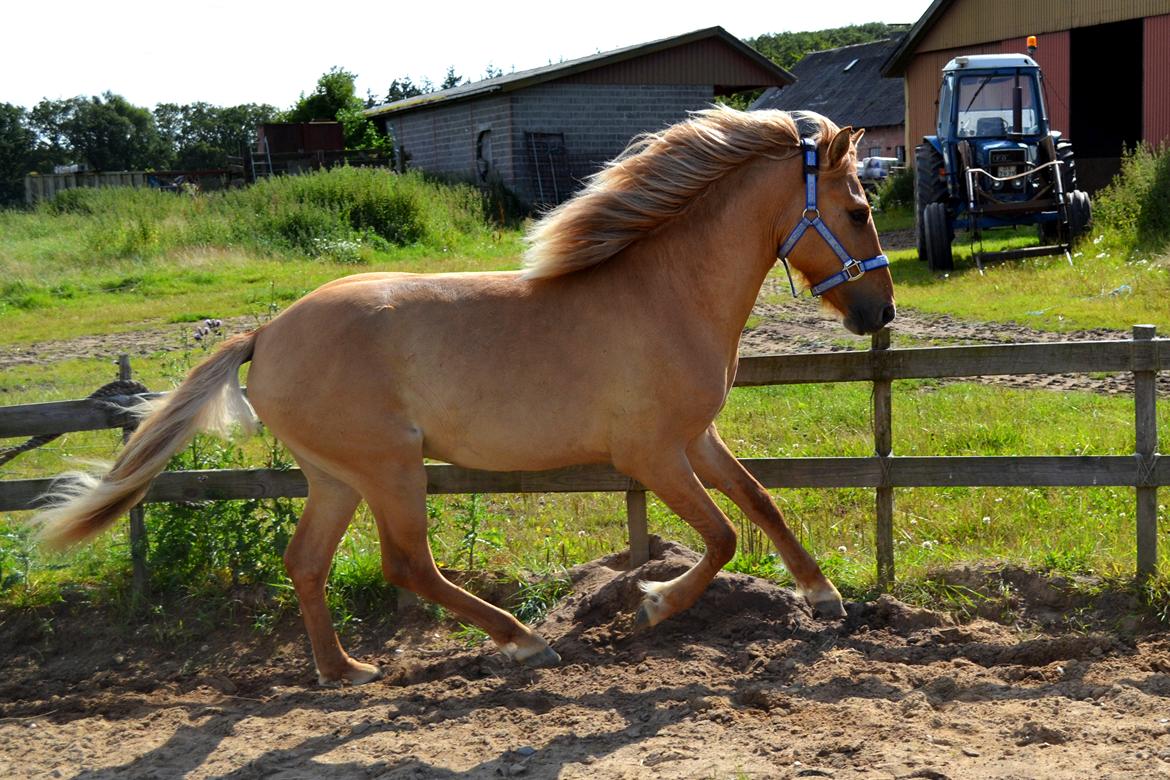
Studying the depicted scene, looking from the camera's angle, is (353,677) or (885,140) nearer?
(353,677)

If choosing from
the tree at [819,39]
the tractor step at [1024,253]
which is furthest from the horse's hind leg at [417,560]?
the tree at [819,39]

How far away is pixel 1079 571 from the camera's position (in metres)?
5.38

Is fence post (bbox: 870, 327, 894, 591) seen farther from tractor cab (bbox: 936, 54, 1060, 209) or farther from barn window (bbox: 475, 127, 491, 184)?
barn window (bbox: 475, 127, 491, 184)

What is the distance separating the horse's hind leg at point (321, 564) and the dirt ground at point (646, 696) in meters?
0.13

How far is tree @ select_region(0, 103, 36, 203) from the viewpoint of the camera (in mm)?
69000

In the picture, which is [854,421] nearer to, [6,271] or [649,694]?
[649,694]

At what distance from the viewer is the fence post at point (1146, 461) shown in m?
5.21

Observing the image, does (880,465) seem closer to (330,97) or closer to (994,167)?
(994,167)

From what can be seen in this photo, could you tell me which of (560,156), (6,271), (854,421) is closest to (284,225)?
(6,271)

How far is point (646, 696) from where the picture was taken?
4.49 m

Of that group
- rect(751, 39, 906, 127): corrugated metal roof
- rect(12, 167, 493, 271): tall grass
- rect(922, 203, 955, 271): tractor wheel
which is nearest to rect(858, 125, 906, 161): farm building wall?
rect(751, 39, 906, 127): corrugated metal roof

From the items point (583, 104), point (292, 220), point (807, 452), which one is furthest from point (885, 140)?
point (807, 452)

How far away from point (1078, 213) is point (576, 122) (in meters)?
14.8

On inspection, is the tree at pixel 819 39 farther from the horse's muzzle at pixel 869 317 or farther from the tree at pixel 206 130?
the horse's muzzle at pixel 869 317
